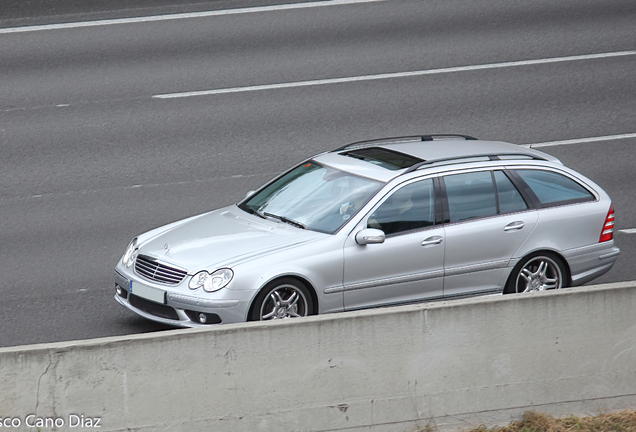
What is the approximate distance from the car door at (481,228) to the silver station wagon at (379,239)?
0.01 metres

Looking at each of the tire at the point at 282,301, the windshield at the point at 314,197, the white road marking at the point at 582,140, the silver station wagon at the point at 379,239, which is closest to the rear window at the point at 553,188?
the silver station wagon at the point at 379,239

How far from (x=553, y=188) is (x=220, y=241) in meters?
3.37

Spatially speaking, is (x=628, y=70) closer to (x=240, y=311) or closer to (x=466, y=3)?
(x=466, y=3)

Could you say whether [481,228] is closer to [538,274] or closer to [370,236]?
[538,274]

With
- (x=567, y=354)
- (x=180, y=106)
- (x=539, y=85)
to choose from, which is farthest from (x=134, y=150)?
(x=567, y=354)

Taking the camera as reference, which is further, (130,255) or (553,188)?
(553,188)

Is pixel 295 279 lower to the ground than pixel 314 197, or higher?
lower

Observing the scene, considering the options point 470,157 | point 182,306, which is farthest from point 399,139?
point 182,306

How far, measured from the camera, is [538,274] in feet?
26.6

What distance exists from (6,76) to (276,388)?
10806 mm

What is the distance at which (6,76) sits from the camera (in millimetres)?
14336

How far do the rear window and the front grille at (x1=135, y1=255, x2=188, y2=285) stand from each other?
3463mm

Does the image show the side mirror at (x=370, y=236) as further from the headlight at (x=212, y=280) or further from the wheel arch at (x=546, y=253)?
the wheel arch at (x=546, y=253)

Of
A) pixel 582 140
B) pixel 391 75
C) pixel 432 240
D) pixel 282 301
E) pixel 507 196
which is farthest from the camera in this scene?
pixel 391 75
